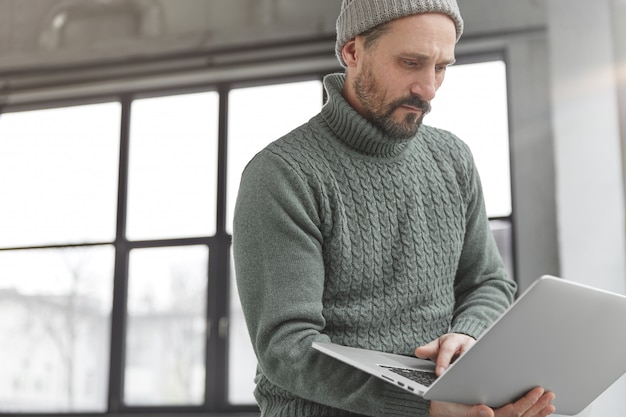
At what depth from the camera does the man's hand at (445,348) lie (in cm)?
113

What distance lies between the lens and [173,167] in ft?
15.6

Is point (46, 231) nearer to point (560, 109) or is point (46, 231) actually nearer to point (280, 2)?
point (280, 2)

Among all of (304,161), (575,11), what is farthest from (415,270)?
(575,11)

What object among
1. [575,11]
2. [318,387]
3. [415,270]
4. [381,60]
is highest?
[575,11]

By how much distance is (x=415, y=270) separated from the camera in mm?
1285

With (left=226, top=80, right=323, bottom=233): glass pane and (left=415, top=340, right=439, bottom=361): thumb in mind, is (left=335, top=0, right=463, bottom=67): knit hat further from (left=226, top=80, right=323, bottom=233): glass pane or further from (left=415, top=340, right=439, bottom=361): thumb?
(left=226, top=80, right=323, bottom=233): glass pane

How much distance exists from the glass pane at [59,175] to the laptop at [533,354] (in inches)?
155

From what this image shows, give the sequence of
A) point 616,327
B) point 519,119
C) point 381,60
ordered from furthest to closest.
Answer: point 519,119 → point 381,60 → point 616,327

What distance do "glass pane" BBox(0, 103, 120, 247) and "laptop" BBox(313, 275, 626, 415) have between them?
12.9ft

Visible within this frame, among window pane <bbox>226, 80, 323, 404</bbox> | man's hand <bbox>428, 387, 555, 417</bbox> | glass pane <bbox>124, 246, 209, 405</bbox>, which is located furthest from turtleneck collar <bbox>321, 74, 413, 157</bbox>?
glass pane <bbox>124, 246, 209, 405</bbox>

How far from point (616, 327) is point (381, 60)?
20.7 inches

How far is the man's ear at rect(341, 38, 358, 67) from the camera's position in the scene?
136 centimetres

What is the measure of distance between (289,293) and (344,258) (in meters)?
0.11

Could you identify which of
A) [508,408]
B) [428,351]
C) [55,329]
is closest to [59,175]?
[55,329]
